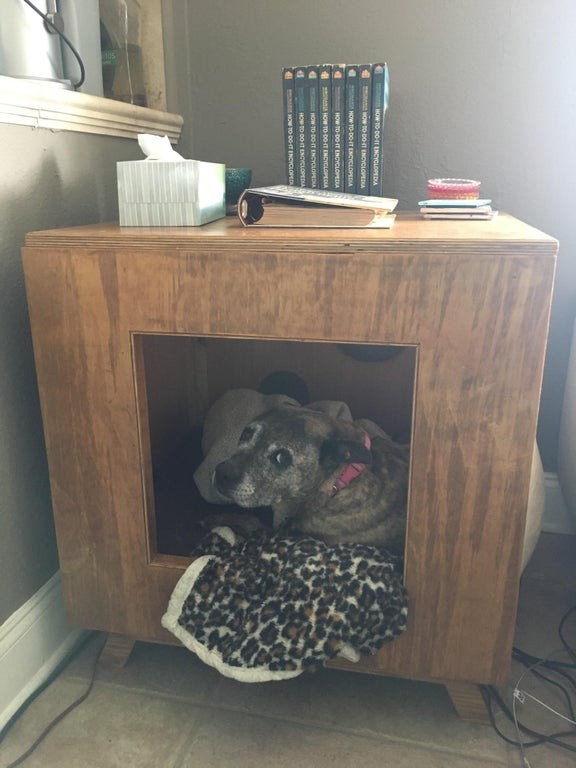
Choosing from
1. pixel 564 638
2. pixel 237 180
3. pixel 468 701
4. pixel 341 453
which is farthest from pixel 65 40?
pixel 564 638

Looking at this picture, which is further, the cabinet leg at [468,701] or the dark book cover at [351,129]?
the dark book cover at [351,129]

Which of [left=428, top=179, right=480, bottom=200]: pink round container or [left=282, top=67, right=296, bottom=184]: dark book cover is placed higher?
[left=282, top=67, right=296, bottom=184]: dark book cover

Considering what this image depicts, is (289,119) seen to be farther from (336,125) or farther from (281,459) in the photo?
(281,459)

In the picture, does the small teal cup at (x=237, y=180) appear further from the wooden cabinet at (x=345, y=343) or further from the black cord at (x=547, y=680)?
the black cord at (x=547, y=680)

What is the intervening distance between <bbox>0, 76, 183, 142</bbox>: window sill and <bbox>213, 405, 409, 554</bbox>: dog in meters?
0.61

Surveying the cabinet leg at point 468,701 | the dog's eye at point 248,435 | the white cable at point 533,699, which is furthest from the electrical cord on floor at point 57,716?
the white cable at point 533,699

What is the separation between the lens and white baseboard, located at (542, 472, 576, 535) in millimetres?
1466

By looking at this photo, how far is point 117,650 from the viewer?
108 centimetres

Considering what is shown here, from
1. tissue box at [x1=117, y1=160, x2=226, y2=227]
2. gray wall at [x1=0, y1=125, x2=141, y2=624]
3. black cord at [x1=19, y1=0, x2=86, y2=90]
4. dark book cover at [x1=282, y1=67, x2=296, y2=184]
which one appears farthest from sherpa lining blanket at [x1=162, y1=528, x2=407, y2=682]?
black cord at [x1=19, y1=0, x2=86, y2=90]

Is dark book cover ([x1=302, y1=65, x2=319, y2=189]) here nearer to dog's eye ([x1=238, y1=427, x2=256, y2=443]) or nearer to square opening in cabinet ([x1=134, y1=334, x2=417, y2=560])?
square opening in cabinet ([x1=134, y1=334, x2=417, y2=560])

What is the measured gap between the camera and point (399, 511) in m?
1.01

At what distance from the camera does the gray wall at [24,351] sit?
3.14 feet

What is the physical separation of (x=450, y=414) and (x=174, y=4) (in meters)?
1.12

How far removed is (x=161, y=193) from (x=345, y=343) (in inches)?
14.6
